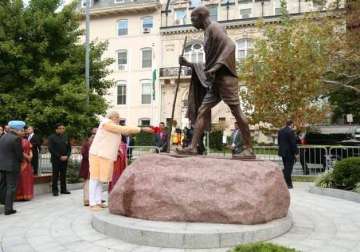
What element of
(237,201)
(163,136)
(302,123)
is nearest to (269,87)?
(302,123)

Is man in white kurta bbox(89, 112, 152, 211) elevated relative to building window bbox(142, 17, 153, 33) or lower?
lower

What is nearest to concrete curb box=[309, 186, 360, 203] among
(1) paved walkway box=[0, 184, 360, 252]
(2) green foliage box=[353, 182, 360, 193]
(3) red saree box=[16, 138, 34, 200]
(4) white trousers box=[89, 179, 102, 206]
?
(2) green foliage box=[353, 182, 360, 193]

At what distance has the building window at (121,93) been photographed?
153ft

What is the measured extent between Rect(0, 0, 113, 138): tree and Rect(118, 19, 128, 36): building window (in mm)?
31092

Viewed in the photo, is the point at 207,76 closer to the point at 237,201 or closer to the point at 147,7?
the point at 237,201

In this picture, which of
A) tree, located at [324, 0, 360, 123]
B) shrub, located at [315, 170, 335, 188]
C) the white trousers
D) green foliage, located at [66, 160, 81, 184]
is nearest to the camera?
the white trousers

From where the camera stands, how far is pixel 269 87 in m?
23.6

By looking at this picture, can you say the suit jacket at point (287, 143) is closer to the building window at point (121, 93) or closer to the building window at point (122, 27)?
the building window at point (121, 93)

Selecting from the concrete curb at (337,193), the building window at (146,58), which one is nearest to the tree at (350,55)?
the concrete curb at (337,193)

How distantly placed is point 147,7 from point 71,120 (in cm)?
3206

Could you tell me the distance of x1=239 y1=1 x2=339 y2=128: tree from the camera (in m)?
22.9

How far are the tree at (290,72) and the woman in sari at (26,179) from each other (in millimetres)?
15113

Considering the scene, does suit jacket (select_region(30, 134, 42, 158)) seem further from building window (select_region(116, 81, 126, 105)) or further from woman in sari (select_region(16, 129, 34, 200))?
building window (select_region(116, 81, 126, 105))

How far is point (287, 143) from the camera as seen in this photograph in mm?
12930
